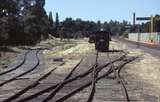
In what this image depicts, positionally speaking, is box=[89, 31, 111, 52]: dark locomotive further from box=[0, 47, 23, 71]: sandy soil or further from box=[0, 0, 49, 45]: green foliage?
box=[0, 0, 49, 45]: green foliage

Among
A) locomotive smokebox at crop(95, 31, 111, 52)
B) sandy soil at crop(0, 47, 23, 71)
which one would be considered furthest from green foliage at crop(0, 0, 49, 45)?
sandy soil at crop(0, 47, 23, 71)

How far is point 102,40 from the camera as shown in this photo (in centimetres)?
5694

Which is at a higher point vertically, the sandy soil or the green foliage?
the green foliage

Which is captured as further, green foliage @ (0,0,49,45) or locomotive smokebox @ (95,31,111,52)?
green foliage @ (0,0,49,45)

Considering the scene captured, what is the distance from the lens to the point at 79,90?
61.6 feet

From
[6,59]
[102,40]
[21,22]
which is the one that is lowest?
[6,59]

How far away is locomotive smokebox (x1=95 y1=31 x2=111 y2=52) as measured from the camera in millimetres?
56562

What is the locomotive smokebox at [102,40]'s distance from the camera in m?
56.6

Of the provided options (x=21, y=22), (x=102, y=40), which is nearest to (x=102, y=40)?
(x=102, y=40)

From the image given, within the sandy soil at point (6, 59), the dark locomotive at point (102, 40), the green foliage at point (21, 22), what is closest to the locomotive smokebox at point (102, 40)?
the dark locomotive at point (102, 40)

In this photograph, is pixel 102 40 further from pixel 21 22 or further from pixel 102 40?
pixel 21 22

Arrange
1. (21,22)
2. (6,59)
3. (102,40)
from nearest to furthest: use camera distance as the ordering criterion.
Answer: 1. (6,59)
2. (102,40)
3. (21,22)

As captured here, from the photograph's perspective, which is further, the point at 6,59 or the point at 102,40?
the point at 102,40

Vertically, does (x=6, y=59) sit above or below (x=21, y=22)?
below
